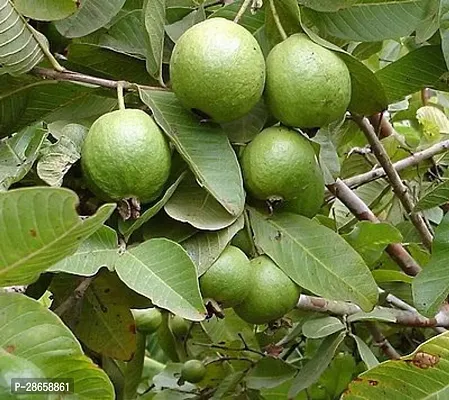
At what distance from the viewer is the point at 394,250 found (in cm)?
147

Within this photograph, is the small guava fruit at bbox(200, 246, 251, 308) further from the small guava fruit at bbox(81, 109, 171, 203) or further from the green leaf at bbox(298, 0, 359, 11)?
the green leaf at bbox(298, 0, 359, 11)

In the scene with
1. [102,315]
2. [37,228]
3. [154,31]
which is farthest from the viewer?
[102,315]

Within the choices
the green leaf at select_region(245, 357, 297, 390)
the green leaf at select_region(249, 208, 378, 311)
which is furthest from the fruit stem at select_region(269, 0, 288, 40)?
the green leaf at select_region(245, 357, 297, 390)

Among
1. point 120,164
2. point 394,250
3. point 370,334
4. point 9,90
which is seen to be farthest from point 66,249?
point 370,334

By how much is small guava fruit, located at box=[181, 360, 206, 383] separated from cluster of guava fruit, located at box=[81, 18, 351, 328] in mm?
710

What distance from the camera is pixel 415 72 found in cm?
113

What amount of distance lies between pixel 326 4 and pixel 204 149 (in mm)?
247

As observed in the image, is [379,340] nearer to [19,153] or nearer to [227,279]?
[227,279]

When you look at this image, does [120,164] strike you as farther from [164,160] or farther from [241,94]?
[241,94]

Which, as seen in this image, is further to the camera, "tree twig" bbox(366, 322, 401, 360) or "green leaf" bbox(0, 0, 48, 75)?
"tree twig" bbox(366, 322, 401, 360)

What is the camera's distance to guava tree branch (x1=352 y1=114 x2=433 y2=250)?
1301 millimetres

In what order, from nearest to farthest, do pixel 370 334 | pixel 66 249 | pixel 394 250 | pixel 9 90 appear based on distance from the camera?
pixel 66 249, pixel 9 90, pixel 394 250, pixel 370 334

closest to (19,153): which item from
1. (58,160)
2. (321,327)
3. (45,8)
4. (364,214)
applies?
(58,160)

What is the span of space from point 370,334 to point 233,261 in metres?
0.75
